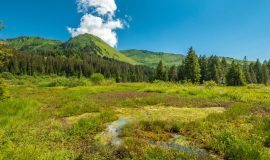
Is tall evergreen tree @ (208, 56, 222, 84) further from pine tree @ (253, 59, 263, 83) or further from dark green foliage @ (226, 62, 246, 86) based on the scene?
pine tree @ (253, 59, 263, 83)

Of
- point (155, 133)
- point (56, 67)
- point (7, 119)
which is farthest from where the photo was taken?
point (56, 67)

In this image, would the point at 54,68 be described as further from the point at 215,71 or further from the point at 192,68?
the point at 215,71

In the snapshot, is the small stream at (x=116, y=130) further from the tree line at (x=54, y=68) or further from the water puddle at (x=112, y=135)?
the tree line at (x=54, y=68)

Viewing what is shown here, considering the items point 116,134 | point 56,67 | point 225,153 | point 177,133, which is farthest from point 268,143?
point 56,67

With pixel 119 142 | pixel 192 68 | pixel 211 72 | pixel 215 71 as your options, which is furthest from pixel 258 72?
pixel 119 142

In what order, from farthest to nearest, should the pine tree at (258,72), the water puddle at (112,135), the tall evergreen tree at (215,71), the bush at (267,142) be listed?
the pine tree at (258,72), the tall evergreen tree at (215,71), the water puddle at (112,135), the bush at (267,142)

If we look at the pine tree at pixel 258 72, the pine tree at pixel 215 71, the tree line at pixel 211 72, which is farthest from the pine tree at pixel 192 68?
the pine tree at pixel 258 72

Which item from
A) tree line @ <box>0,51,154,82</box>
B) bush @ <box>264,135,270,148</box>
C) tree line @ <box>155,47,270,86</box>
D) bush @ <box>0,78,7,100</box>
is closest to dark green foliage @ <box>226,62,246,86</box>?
tree line @ <box>155,47,270,86</box>

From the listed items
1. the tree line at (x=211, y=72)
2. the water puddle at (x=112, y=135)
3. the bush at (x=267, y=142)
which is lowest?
the water puddle at (x=112, y=135)

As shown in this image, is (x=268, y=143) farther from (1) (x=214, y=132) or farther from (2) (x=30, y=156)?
(2) (x=30, y=156)

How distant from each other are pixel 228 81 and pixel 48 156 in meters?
74.5

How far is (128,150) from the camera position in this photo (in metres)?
7.20

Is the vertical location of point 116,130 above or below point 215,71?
below

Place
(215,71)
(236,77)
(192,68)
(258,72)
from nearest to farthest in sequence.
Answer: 1. (192,68)
2. (236,77)
3. (215,71)
4. (258,72)
